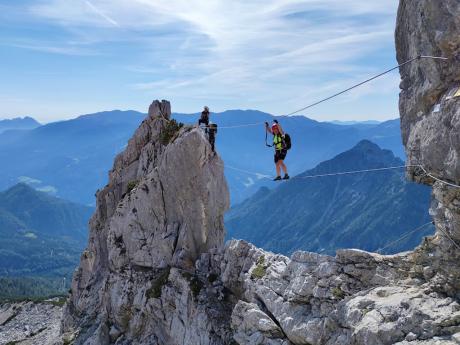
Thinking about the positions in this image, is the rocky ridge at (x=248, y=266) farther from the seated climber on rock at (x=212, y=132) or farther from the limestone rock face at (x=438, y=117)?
the seated climber on rock at (x=212, y=132)

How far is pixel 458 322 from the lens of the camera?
1967 cm

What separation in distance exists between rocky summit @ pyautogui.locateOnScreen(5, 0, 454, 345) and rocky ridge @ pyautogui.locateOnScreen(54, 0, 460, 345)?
3.1 inches

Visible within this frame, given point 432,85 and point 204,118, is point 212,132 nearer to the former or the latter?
point 204,118

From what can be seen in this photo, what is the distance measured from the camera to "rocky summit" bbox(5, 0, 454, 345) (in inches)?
826

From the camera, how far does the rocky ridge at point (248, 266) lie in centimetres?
2100

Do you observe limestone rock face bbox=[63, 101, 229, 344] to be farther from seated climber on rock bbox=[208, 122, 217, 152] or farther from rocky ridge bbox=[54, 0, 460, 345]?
seated climber on rock bbox=[208, 122, 217, 152]

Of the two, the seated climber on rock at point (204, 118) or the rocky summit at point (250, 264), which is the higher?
the seated climber on rock at point (204, 118)

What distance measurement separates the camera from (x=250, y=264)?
36.8m

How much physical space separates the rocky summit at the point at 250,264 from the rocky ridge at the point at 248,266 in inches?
3.1

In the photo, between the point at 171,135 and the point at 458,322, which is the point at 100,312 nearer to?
the point at 171,135

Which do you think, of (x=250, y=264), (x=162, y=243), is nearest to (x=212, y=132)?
(x=162, y=243)

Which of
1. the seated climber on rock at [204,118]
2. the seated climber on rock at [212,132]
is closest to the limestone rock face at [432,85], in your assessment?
the seated climber on rock at [212,132]

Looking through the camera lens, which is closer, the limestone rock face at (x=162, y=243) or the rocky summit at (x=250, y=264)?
the rocky summit at (x=250, y=264)

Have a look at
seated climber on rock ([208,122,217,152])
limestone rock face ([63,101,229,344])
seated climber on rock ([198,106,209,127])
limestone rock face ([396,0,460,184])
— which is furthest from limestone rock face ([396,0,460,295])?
seated climber on rock ([198,106,209,127])
